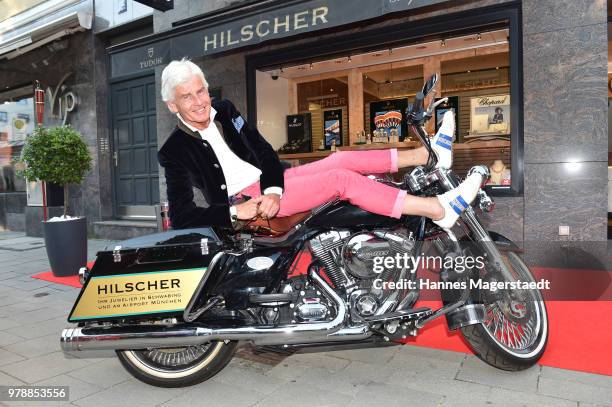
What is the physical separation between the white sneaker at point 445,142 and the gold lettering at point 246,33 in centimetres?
Answer: 339

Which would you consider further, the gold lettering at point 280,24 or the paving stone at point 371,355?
the gold lettering at point 280,24

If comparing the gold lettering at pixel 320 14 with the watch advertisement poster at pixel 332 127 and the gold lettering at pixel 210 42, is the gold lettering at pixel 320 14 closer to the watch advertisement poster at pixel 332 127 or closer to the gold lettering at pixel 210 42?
the gold lettering at pixel 210 42

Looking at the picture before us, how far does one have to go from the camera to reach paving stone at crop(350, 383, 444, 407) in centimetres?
248

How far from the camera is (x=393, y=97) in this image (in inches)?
264

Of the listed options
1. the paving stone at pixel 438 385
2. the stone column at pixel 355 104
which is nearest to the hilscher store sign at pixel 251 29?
the stone column at pixel 355 104

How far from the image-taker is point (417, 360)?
303 cm

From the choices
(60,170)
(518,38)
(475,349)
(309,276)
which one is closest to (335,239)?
(309,276)

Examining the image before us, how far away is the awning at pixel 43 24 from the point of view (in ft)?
30.0

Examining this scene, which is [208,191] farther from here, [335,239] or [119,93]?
[119,93]

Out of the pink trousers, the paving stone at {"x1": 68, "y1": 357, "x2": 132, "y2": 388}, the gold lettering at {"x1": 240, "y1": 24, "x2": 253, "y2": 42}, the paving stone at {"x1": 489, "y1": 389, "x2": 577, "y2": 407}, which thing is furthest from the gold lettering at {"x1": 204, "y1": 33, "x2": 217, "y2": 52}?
the paving stone at {"x1": 489, "y1": 389, "x2": 577, "y2": 407}

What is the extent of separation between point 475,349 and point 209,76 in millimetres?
6145

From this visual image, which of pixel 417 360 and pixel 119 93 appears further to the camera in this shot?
pixel 119 93

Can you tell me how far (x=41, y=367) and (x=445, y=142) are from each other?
9.91ft

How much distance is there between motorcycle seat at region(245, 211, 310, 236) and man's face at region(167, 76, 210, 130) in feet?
2.39
